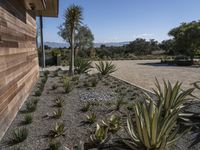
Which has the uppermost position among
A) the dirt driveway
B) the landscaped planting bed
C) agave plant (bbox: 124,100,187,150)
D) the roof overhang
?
the roof overhang

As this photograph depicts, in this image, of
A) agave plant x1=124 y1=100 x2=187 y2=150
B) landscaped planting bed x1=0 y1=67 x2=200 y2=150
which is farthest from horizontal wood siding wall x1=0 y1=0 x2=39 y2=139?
agave plant x1=124 y1=100 x2=187 y2=150

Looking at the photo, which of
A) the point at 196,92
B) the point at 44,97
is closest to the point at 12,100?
the point at 44,97

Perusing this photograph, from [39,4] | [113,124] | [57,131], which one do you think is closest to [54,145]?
[57,131]

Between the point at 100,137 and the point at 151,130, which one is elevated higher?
the point at 151,130

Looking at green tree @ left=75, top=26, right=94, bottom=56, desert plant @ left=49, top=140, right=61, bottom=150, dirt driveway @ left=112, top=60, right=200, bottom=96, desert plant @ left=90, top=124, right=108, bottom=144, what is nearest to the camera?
desert plant @ left=49, top=140, right=61, bottom=150

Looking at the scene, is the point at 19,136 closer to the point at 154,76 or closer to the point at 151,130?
the point at 151,130

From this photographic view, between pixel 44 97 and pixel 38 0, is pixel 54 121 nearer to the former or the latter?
pixel 44 97

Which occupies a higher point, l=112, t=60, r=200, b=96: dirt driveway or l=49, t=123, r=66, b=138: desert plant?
l=49, t=123, r=66, b=138: desert plant

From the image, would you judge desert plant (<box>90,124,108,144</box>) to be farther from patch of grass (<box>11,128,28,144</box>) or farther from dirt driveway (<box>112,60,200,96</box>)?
dirt driveway (<box>112,60,200,96</box>)

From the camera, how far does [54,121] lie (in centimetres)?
648

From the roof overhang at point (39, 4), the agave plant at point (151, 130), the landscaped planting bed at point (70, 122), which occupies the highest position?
the roof overhang at point (39, 4)

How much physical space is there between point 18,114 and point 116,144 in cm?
311

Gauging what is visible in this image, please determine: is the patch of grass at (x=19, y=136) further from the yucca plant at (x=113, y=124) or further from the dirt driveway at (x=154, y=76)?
the dirt driveway at (x=154, y=76)

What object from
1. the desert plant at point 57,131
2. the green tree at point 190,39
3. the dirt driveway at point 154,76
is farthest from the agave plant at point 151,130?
the green tree at point 190,39
